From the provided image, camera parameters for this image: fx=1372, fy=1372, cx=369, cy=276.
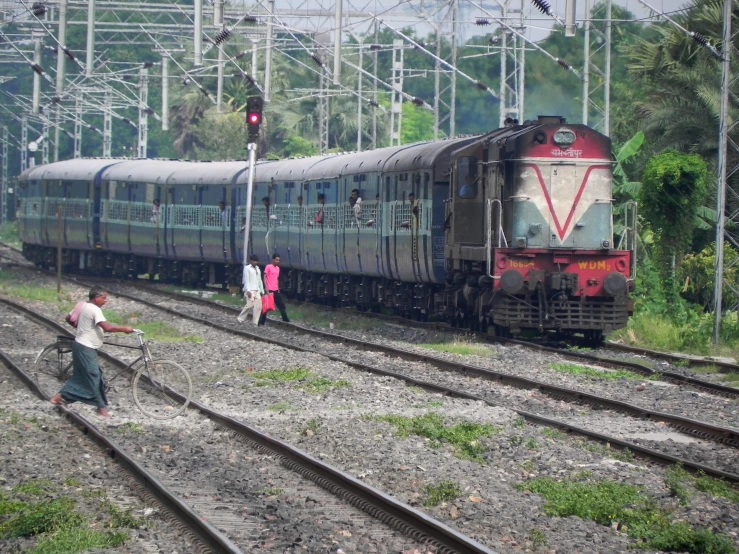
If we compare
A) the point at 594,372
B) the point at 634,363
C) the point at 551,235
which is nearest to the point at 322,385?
the point at 594,372

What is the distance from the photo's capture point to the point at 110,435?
13086mm

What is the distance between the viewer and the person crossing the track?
1382 cm

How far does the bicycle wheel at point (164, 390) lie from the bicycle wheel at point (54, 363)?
0.89 m

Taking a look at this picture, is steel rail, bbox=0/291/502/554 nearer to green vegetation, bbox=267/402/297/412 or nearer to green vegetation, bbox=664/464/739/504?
green vegetation, bbox=267/402/297/412

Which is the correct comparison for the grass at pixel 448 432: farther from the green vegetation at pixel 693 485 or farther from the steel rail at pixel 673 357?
the steel rail at pixel 673 357

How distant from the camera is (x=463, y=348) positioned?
21.3m

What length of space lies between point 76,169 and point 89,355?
32267 mm

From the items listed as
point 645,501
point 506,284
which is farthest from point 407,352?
point 645,501

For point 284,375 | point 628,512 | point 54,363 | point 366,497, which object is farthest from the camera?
point 284,375

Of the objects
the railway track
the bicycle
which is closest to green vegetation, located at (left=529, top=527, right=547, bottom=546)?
the railway track

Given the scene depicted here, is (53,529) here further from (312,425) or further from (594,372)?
(594,372)

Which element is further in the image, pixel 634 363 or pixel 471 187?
pixel 471 187

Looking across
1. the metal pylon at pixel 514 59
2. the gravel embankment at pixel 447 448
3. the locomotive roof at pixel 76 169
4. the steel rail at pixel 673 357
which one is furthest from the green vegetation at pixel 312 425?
the locomotive roof at pixel 76 169

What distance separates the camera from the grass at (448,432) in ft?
40.1
